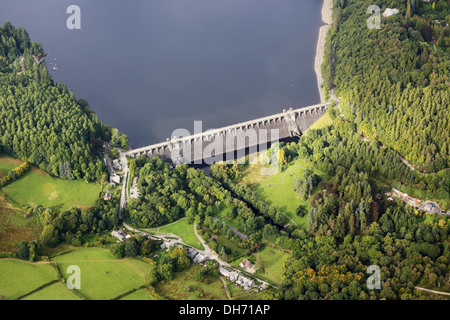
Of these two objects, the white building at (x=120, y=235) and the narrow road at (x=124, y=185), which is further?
the narrow road at (x=124, y=185)

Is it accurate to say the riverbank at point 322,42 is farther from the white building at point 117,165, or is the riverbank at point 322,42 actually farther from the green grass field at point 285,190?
the white building at point 117,165

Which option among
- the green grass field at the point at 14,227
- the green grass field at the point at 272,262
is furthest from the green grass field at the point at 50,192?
the green grass field at the point at 272,262

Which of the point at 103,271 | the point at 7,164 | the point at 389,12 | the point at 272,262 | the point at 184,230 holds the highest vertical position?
the point at 389,12

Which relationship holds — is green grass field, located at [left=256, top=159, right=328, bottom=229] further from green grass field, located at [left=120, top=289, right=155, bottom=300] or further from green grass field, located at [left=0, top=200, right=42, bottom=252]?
green grass field, located at [left=0, top=200, right=42, bottom=252]

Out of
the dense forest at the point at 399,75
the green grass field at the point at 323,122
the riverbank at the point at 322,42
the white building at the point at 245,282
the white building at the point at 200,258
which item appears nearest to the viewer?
the white building at the point at 245,282

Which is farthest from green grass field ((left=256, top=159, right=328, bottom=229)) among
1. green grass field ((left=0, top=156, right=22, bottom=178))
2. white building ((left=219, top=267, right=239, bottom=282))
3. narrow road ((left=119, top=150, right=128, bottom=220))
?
green grass field ((left=0, top=156, right=22, bottom=178))

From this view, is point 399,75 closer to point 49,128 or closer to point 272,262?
point 272,262

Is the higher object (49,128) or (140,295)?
(49,128)

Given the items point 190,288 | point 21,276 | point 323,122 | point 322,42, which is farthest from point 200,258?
point 322,42
